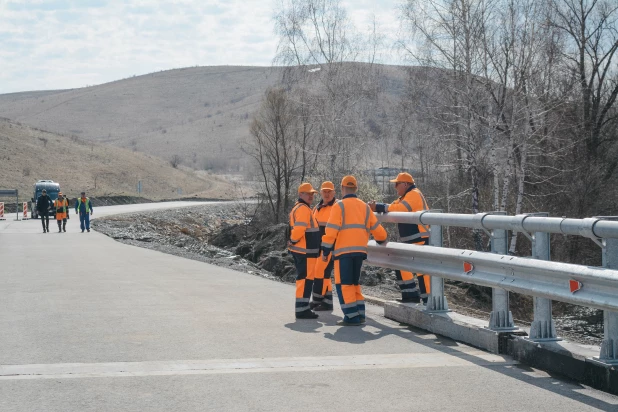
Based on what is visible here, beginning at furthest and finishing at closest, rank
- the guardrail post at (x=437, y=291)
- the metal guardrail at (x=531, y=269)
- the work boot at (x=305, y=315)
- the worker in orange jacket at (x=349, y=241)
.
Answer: the work boot at (x=305, y=315) < the worker in orange jacket at (x=349, y=241) < the guardrail post at (x=437, y=291) < the metal guardrail at (x=531, y=269)

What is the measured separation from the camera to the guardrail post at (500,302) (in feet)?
26.0

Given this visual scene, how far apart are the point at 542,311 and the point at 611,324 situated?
935mm

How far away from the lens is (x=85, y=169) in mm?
87250

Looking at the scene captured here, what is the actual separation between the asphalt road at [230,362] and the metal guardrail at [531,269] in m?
0.47

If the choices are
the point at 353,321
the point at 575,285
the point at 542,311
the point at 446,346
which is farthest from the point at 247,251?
the point at 575,285

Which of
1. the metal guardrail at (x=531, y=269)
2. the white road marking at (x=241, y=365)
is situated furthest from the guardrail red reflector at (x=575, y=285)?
the white road marking at (x=241, y=365)

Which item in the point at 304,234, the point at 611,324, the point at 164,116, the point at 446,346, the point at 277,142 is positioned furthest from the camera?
the point at 164,116

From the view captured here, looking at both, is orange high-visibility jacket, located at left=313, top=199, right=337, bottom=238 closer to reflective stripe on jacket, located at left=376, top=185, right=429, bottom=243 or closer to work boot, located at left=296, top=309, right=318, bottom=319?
reflective stripe on jacket, located at left=376, top=185, right=429, bottom=243

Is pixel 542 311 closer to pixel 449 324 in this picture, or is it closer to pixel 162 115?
pixel 449 324

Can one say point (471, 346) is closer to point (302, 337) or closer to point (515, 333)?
point (515, 333)

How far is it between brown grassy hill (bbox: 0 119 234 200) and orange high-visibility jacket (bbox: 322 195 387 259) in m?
64.5

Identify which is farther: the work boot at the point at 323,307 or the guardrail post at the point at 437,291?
the work boot at the point at 323,307

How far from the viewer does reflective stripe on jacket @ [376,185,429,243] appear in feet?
34.4

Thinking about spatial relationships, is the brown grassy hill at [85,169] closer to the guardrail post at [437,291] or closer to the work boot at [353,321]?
the work boot at [353,321]
